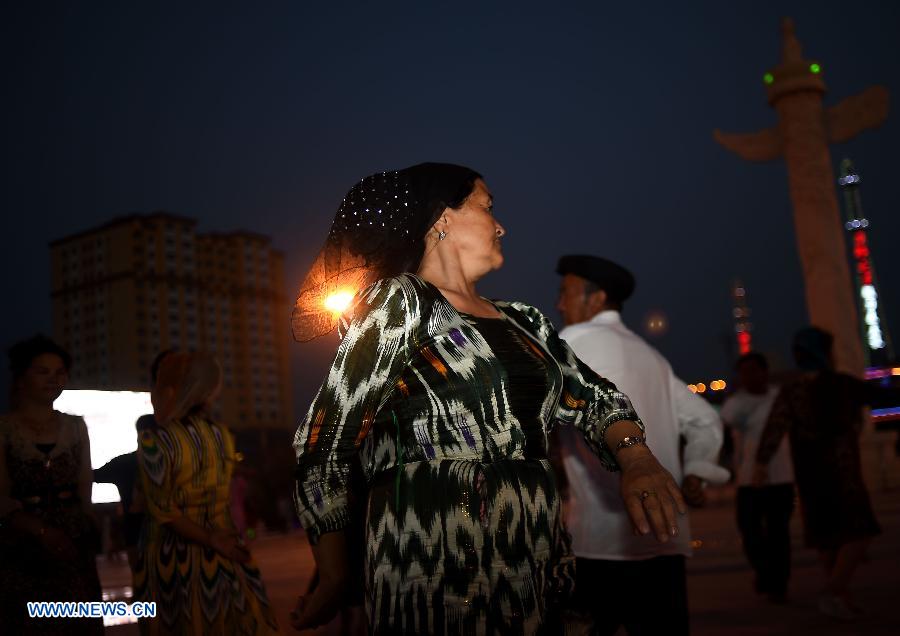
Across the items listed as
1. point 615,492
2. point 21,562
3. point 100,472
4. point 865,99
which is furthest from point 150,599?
point 865,99

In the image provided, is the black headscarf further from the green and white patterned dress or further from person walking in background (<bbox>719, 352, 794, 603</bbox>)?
person walking in background (<bbox>719, 352, 794, 603</bbox>)

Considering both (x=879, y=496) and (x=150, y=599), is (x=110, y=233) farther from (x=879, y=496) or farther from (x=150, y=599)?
(x=150, y=599)

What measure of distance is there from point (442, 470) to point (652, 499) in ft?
1.46

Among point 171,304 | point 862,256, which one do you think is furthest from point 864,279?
point 171,304

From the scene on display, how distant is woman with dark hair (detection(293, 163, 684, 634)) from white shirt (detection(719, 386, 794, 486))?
641 centimetres

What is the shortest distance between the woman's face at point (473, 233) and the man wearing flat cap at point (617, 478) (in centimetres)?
161

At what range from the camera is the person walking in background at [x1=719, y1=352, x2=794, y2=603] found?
7.59 metres

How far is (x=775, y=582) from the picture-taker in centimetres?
754

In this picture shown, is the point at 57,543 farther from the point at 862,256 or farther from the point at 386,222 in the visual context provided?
the point at 862,256

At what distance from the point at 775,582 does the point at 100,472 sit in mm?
5218

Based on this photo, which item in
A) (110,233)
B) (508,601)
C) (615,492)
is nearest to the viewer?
(508,601)

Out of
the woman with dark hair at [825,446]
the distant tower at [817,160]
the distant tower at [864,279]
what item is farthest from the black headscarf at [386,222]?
the distant tower at [864,279]

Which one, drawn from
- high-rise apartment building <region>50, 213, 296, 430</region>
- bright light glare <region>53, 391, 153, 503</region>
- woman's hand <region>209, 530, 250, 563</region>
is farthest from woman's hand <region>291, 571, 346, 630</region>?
high-rise apartment building <region>50, 213, 296, 430</region>

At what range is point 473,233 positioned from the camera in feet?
8.03
